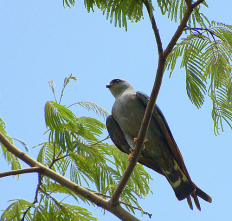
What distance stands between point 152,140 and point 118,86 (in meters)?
1.41

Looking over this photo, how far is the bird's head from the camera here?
5.85 meters

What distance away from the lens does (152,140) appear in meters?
4.95

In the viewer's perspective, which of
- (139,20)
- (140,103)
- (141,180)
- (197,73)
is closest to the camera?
(139,20)

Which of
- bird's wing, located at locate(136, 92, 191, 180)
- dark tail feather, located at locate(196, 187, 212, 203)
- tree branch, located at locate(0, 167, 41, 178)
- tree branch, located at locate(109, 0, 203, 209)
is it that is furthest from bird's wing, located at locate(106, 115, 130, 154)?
tree branch, located at locate(0, 167, 41, 178)

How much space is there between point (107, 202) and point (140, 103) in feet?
5.93

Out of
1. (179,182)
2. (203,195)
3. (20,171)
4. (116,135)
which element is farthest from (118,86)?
(20,171)

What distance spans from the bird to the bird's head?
22.5 inches

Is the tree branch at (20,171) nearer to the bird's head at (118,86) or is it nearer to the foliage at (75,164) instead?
the foliage at (75,164)

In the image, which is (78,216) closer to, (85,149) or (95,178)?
(95,178)

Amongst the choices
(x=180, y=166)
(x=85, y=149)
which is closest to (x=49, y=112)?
(x=85, y=149)

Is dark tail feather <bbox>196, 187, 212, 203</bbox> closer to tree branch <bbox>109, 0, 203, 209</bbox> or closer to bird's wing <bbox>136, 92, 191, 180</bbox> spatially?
bird's wing <bbox>136, 92, 191, 180</bbox>

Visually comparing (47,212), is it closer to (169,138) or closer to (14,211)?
(14,211)

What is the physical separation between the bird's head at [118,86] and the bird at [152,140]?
0.57 metres

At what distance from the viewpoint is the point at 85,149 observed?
166 inches
